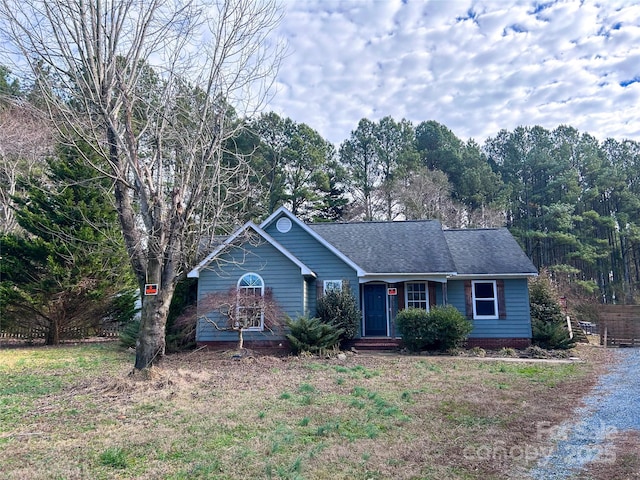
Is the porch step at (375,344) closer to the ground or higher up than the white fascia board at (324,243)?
closer to the ground

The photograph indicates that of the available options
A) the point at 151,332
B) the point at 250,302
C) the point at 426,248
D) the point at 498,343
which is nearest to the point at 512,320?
the point at 498,343

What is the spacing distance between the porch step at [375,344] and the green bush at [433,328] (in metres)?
0.77

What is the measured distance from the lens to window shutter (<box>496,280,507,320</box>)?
14.6m

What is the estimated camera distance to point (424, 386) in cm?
805

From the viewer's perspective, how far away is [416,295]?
15.1m

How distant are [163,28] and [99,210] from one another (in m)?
9.31

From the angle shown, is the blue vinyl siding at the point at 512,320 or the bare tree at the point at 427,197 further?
the bare tree at the point at 427,197

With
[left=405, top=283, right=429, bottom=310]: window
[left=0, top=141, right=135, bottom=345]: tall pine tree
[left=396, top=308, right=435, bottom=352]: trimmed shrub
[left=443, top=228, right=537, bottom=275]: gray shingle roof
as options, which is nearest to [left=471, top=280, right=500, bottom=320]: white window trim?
[left=443, top=228, right=537, bottom=275]: gray shingle roof

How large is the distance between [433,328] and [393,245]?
402cm

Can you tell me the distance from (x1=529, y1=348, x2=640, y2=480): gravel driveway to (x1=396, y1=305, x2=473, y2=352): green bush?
4.41m

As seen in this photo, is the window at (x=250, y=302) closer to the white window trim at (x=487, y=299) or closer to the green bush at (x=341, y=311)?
the green bush at (x=341, y=311)

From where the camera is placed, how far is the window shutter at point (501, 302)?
14.6 m

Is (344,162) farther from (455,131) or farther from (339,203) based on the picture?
(455,131)

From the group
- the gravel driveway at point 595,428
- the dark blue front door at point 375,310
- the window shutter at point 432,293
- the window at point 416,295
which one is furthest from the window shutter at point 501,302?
the gravel driveway at point 595,428
